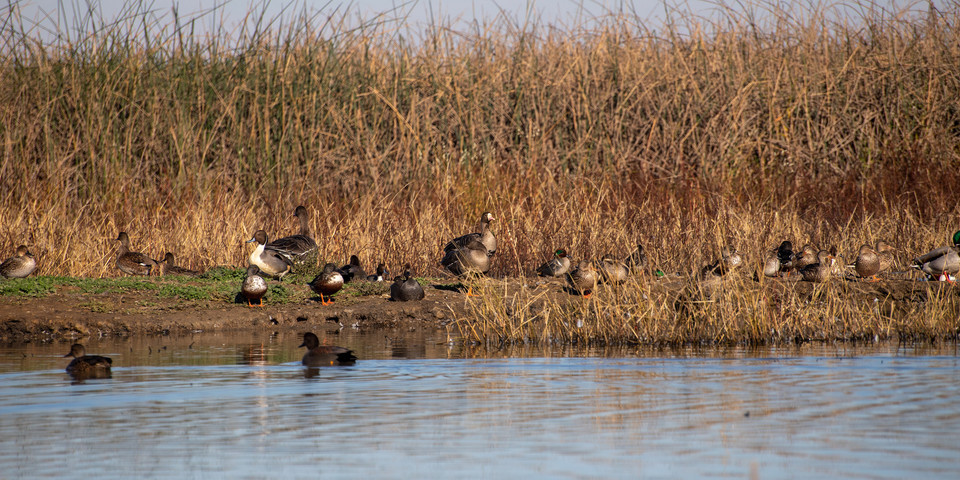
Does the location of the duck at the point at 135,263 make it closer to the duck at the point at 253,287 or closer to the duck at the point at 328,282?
the duck at the point at 253,287

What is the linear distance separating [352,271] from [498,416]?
26.8 ft

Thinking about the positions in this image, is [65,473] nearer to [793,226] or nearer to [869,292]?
[869,292]

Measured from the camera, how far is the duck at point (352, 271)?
14.4 meters

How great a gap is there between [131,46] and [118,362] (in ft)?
35.4

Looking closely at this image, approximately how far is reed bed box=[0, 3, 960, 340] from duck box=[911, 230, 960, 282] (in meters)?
2.20

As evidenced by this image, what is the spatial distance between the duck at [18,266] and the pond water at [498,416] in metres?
4.06

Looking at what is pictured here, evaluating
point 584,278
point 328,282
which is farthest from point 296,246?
point 584,278

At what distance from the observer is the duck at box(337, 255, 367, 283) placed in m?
14.4

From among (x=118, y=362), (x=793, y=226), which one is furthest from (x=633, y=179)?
(x=118, y=362)

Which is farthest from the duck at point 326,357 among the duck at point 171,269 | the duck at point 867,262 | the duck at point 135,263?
the duck at point 867,262

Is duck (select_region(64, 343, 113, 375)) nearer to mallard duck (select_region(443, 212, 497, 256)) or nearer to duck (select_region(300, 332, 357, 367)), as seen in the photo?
duck (select_region(300, 332, 357, 367))

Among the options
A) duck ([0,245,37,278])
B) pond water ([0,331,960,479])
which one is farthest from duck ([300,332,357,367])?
duck ([0,245,37,278])

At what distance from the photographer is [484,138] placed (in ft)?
64.1

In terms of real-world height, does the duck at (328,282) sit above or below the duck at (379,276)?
below
